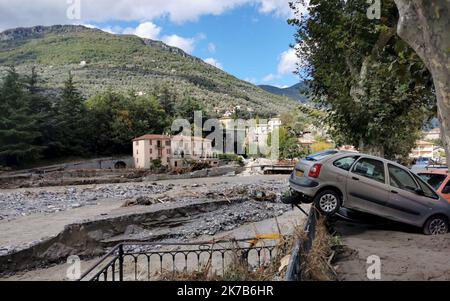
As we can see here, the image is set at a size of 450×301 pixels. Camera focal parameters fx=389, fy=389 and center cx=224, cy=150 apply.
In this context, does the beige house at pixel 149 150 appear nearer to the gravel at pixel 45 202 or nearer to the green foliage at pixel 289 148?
the green foliage at pixel 289 148

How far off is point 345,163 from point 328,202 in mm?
948

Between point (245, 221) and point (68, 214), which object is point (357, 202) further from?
point (68, 214)

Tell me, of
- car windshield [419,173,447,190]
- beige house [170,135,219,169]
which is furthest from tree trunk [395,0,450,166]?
beige house [170,135,219,169]

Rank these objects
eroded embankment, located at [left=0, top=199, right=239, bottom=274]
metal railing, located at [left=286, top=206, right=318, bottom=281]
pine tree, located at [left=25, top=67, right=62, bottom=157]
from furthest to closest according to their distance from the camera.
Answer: pine tree, located at [left=25, top=67, right=62, bottom=157]
eroded embankment, located at [left=0, top=199, right=239, bottom=274]
metal railing, located at [left=286, top=206, right=318, bottom=281]

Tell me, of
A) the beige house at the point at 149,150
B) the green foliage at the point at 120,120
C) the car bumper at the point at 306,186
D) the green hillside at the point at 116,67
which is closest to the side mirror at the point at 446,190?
the car bumper at the point at 306,186

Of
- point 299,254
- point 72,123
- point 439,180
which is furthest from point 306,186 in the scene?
point 72,123

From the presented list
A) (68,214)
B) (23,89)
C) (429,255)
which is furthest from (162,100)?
(429,255)

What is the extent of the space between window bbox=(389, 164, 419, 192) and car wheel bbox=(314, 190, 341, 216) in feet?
4.26

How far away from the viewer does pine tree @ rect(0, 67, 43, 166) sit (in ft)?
168

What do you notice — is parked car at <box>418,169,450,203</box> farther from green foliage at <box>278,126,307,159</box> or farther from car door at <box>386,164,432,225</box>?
green foliage at <box>278,126,307,159</box>

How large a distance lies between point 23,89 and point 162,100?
30.6 meters

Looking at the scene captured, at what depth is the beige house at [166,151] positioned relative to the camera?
61562 millimetres

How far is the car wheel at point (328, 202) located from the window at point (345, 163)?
597 mm

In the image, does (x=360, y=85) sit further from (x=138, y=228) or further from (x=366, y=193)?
(x=138, y=228)
